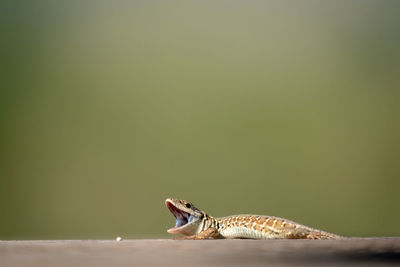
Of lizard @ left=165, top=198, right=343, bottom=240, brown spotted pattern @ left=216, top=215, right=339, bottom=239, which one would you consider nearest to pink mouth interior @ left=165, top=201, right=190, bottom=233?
lizard @ left=165, top=198, right=343, bottom=240

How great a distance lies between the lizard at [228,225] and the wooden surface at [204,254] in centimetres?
146

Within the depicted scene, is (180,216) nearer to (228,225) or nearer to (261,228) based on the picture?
(228,225)

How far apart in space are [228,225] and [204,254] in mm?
1715

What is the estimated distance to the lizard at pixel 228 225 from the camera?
242 cm

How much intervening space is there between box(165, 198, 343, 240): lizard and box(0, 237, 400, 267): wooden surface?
146 centimetres

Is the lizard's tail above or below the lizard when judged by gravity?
below

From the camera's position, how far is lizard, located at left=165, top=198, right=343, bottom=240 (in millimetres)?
2424

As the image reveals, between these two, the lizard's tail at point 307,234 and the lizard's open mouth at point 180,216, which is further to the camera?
the lizard's open mouth at point 180,216

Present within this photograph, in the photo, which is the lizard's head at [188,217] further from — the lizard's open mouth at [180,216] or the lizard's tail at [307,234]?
the lizard's tail at [307,234]

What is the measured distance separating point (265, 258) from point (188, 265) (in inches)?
4.7

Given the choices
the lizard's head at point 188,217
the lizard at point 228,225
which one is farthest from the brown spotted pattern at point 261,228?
the lizard's head at point 188,217

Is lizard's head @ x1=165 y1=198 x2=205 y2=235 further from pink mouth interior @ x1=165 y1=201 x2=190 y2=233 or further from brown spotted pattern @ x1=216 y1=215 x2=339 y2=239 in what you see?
brown spotted pattern @ x1=216 y1=215 x2=339 y2=239

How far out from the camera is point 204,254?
0.88m

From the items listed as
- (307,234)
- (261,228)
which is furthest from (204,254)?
(261,228)
